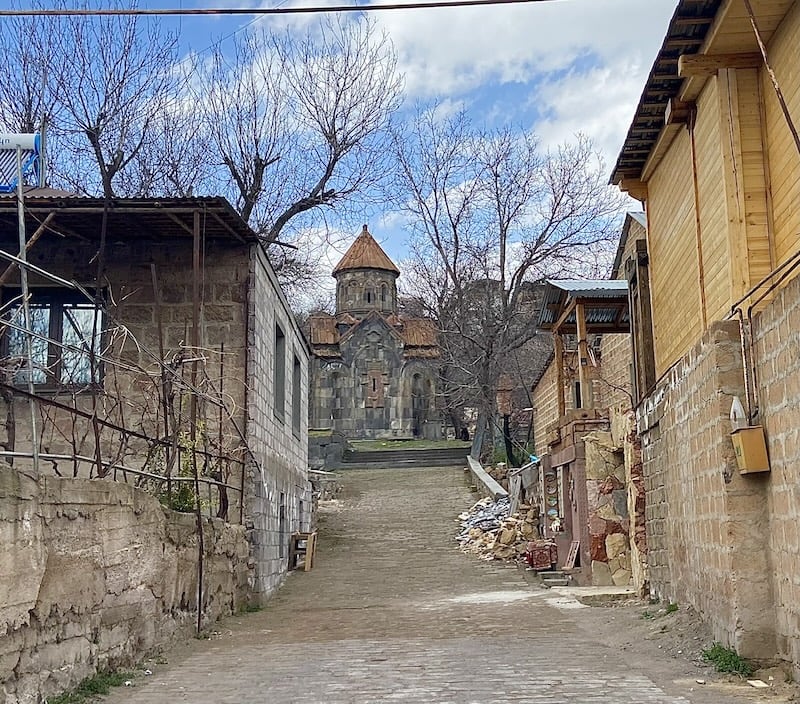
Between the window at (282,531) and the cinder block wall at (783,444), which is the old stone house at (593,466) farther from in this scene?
the cinder block wall at (783,444)

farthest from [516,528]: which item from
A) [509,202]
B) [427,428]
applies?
[427,428]

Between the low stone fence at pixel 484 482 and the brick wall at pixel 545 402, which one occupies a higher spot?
the brick wall at pixel 545 402

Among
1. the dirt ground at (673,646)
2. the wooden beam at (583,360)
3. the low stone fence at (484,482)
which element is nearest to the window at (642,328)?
the dirt ground at (673,646)

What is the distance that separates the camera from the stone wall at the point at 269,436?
516 inches

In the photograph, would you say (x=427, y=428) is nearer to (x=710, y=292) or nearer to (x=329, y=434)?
(x=329, y=434)

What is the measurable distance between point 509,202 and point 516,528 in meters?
16.1

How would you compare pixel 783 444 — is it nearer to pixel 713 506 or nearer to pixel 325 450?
pixel 713 506

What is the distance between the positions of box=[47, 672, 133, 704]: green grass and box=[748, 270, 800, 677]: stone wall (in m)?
4.86

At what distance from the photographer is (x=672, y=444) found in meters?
9.79

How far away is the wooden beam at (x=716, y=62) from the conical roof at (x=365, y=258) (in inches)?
1589

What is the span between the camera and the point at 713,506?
7.82 meters

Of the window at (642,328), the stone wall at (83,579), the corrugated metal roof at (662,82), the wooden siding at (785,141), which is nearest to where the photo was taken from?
the stone wall at (83,579)

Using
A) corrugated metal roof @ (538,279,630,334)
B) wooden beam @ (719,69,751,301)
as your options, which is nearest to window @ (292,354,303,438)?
corrugated metal roof @ (538,279,630,334)

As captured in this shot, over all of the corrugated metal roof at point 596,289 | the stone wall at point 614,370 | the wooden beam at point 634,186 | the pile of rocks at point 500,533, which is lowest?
the pile of rocks at point 500,533
